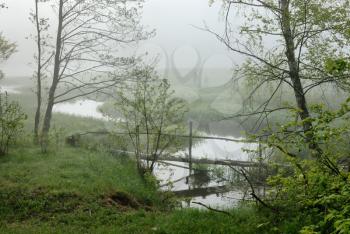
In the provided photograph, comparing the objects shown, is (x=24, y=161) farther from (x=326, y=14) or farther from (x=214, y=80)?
(x=214, y=80)

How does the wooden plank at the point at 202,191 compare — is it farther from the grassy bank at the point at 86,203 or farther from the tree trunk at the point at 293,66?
the tree trunk at the point at 293,66

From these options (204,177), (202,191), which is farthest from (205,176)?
(202,191)

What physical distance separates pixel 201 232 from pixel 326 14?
185 inches

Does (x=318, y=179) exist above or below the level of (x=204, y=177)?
above

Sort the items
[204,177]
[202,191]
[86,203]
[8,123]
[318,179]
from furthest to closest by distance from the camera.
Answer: [204,177]
[202,191]
[8,123]
[86,203]
[318,179]

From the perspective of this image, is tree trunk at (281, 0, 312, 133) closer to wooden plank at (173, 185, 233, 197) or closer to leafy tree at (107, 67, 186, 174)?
leafy tree at (107, 67, 186, 174)

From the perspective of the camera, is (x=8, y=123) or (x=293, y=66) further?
(x=8, y=123)

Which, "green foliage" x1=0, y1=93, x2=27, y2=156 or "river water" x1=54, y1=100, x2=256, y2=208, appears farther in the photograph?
"river water" x1=54, y1=100, x2=256, y2=208

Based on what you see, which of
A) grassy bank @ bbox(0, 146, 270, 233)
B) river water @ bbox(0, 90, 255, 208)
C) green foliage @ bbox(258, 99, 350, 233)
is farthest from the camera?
river water @ bbox(0, 90, 255, 208)

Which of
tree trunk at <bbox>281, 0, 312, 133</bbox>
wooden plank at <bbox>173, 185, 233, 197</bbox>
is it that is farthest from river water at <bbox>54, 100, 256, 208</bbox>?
tree trunk at <bbox>281, 0, 312, 133</bbox>

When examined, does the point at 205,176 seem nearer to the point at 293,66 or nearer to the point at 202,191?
the point at 202,191

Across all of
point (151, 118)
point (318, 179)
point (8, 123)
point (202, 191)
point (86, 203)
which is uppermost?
point (151, 118)

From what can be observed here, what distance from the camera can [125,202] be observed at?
9.02 meters

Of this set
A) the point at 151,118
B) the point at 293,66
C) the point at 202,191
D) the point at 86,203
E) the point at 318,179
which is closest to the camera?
the point at 318,179
